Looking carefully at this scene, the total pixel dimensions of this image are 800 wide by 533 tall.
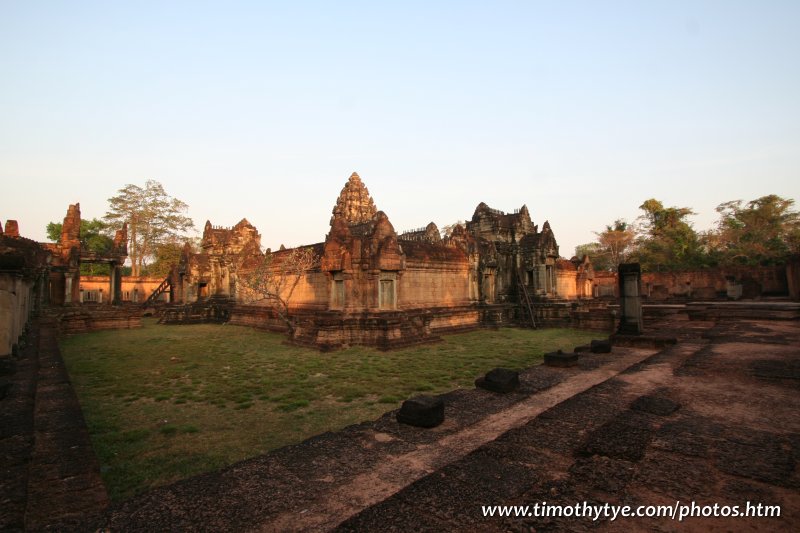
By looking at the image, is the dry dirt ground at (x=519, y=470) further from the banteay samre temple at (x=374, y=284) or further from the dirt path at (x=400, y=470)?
the banteay samre temple at (x=374, y=284)

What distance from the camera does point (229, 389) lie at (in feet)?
28.0

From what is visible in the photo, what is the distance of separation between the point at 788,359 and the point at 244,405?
38.4ft

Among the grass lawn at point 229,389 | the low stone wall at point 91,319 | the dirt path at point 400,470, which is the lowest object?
the grass lawn at point 229,389

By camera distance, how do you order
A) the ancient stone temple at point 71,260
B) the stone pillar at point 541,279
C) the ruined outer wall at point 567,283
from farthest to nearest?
the ruined outer wall at point 567,283
the ancient stone temple at point 71,260
the stone pillar at point 541,279

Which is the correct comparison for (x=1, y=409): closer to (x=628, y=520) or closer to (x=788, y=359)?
(x=628, y=520)

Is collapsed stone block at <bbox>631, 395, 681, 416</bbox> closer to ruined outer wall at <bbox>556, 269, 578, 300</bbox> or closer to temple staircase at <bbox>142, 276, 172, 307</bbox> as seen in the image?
ruined outer wall at <bbox>556, 269, 578, 300</bbox>

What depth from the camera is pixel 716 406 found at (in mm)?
5809

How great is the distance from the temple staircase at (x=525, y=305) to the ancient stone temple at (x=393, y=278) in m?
0.10

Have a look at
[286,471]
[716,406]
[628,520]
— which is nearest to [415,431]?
[286,471]

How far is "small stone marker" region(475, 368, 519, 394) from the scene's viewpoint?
7008 mm

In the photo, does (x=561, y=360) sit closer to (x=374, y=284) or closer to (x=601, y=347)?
(x=601, y=347)

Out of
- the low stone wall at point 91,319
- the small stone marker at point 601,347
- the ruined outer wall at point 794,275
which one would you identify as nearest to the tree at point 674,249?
the ruined outer wall at point 794,275

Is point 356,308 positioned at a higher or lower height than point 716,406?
higher

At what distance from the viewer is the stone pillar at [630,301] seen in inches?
517
